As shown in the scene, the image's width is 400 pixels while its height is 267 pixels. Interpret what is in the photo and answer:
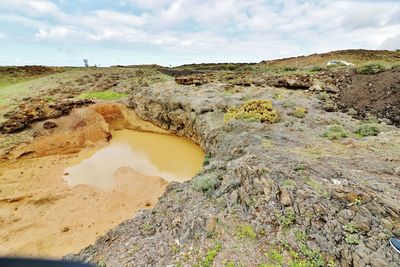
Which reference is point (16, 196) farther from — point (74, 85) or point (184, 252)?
point (74, 85)

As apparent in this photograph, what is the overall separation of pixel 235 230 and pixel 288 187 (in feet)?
6.06

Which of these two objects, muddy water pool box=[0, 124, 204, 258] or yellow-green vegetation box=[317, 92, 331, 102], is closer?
muddy water pool box=[0, 124, 204, 258]

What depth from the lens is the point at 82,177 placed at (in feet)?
51.7

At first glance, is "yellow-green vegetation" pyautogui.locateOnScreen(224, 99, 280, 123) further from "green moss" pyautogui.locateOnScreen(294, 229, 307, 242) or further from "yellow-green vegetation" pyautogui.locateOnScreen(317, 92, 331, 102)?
"green moss" pyautogui.locateOnScreen(294, 229, 307, 242)

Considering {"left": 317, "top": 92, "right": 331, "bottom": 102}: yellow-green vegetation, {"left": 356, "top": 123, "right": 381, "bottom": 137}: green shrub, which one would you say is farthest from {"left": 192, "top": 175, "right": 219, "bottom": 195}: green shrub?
{"left": 317, "top": 92, "right": 331, "bottom": 102}: yellow-green vegetation

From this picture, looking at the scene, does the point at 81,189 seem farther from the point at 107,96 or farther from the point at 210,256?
the point at 107,96

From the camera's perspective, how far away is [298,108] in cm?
1628

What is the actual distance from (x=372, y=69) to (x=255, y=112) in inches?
447

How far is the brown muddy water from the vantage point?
15766 millimetres

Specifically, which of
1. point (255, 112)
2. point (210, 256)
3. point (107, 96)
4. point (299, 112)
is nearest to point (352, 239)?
point (210, 256)

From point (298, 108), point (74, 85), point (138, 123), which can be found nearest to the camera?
point (298, 108)

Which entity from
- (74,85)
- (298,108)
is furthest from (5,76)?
(298,108)

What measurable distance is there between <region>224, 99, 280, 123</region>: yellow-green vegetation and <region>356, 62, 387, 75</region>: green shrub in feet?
31.5

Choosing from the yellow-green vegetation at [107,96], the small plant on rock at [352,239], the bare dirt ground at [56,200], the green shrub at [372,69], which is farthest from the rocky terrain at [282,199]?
the yellow-green vegetation at [107,96]
